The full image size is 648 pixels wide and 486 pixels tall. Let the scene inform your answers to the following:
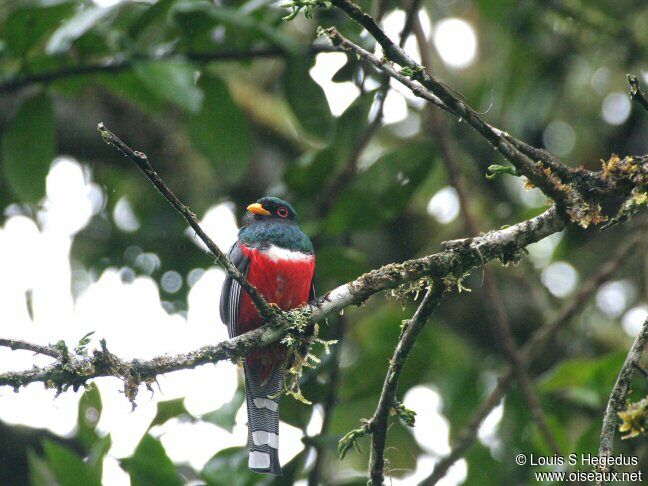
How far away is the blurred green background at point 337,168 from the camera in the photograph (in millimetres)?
4543

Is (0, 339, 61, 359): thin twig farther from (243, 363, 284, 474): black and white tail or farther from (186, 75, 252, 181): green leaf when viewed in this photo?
(186, 75, 252, 181): green leaf

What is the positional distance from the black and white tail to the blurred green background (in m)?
0.15

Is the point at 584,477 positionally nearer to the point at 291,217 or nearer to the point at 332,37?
the point at 291,217

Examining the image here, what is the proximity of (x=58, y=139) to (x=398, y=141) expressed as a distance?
2.79 m

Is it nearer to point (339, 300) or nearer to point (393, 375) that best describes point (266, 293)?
point (339, 300)

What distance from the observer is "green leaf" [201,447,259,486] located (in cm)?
422

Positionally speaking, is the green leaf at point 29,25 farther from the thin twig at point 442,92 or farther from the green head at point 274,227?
the thin twig at point 442,92

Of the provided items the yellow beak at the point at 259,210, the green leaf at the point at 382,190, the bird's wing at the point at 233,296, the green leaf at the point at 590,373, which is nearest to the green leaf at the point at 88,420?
the bird's wing at the point at 233,296

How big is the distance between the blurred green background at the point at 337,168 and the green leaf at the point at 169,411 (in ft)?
0.08

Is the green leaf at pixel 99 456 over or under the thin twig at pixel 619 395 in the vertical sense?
over

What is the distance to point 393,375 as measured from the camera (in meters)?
2.92

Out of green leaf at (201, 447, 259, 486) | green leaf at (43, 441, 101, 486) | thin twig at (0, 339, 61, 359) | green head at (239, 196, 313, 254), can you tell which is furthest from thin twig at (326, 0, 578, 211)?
green leaf at (43, 441, 101, 486)

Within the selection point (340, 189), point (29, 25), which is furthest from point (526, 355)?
point (29, 25)

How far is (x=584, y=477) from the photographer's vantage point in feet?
14.6
